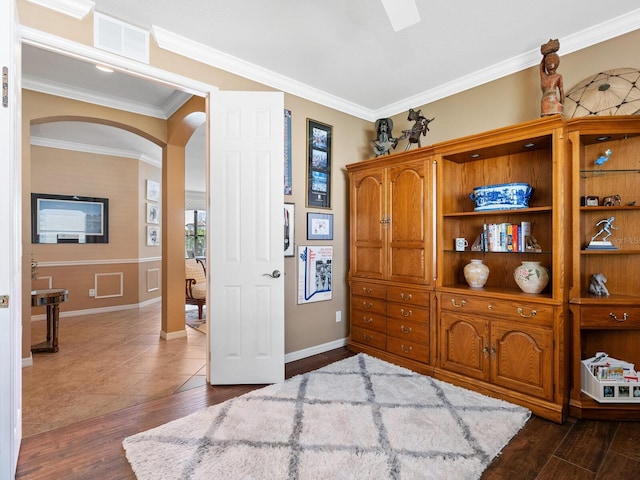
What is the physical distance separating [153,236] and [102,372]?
156 inches

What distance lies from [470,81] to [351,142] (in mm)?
1330

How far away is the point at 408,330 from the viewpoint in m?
3.08

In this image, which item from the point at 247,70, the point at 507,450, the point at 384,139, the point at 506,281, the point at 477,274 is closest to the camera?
the point at 507,450

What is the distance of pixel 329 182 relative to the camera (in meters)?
3.63

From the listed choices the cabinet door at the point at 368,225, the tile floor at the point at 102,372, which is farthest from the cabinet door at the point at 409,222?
the tile floor at the point at 102,372

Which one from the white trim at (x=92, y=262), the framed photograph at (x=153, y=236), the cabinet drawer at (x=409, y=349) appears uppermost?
the framed photograph at (x=153, y=236)

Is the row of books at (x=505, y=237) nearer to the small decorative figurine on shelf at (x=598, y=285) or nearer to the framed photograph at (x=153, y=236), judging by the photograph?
the small decorative figurine on shelf at (x=598, y=285)

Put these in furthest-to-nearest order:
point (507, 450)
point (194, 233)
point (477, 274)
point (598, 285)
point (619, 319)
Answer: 1. point (194, 233)
2. point (477, 274)
3. point (598, 285)
4. point (619, 319)
5. point (507, 450)

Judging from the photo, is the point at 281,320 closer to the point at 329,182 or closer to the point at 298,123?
the point at 329,182

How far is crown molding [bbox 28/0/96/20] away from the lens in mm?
2106

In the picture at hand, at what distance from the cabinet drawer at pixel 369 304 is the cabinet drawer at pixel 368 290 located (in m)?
0.04

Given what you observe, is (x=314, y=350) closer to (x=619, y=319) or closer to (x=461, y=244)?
(x=461, y=244)

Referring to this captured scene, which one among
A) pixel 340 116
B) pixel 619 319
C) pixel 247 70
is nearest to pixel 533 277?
pixel 619 319

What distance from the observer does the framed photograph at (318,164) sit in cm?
346
